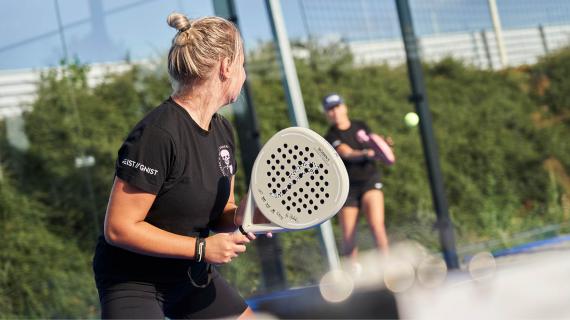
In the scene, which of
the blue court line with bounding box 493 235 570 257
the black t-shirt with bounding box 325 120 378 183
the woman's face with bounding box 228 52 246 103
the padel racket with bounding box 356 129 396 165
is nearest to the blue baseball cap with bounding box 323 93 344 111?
the black t-shirt with bounding box 325 120 378 183

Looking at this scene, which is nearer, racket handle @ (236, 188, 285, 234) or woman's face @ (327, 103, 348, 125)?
racket handle @ (236, 188, 285, 234)

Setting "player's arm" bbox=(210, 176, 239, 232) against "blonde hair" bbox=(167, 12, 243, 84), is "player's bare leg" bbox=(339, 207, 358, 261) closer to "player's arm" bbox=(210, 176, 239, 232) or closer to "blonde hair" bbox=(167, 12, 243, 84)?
"player's arm" bbox=(210, 176, 239, 232)

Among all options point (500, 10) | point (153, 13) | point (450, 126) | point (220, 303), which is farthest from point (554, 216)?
point (220, 303)

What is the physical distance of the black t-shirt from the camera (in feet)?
22.8

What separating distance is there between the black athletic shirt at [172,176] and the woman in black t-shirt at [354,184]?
4341mm

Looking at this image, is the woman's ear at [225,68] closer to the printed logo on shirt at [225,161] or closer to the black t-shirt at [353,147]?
the printed logo on shirt at [225,161]

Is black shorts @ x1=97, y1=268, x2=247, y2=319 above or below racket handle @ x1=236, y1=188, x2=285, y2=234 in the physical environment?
below

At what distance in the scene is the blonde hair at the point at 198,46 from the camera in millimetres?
2406

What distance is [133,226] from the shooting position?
2.29 meters

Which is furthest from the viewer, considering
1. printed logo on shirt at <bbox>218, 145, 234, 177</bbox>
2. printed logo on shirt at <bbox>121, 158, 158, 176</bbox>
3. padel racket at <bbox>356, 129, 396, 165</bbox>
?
padel racket at <bbox>356, 129, 396, 165</bbox>

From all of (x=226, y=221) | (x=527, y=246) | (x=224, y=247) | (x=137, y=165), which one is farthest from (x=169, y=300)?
(x=527, y=246)

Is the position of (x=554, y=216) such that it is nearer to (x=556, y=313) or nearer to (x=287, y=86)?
(x=287, y=86)

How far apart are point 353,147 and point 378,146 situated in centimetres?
23

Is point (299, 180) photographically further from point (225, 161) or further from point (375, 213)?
point (375, 213)
